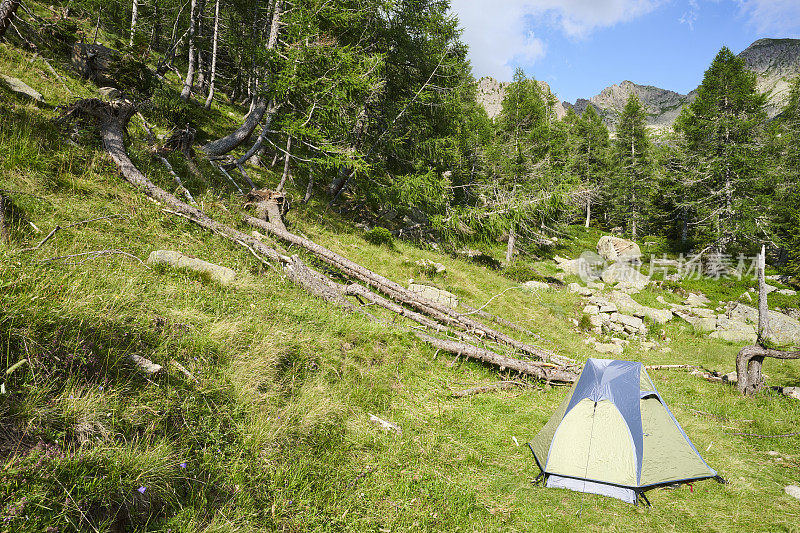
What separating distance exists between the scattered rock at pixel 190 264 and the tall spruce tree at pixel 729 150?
1312 inches

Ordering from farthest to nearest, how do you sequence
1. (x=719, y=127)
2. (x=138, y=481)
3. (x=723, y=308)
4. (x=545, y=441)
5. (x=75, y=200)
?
1. (x=719, y=127)
2. (x=723, y=308)
3. (x=75, y=200)
4. (x=545, y=441)
5. (x=138, y=481)

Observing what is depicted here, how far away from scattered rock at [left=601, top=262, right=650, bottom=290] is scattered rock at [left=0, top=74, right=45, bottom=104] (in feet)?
96.1

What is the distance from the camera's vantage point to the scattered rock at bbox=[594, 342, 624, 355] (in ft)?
40.4

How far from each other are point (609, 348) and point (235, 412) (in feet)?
43.4

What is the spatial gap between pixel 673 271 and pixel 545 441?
30.3 m

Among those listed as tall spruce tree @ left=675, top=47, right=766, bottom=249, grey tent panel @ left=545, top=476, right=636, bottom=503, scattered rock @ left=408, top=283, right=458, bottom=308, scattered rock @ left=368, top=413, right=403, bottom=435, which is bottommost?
grey tent panel @ left=545, top=476, right=636, bottom=503

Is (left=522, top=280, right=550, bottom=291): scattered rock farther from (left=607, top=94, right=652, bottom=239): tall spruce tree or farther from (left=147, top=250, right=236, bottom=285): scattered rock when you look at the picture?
(left=607, top=94, right=652, bottom=239): tall spruce tree

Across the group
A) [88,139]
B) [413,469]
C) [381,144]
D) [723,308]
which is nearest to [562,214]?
[723,308]

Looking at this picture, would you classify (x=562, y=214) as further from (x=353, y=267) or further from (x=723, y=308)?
(x=353, y=267)

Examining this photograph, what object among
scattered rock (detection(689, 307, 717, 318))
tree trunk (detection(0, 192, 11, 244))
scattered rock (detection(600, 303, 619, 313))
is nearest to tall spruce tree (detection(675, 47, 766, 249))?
scattered rock (detection(689, 307, 717, 318))

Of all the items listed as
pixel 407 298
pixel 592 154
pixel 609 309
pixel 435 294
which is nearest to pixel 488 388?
pixel 407 298

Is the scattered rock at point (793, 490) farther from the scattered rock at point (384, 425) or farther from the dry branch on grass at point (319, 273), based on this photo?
the scattered rock at point (384, 425)

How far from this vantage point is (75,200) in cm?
634

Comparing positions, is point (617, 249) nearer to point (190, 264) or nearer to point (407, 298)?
point (407, 298)
